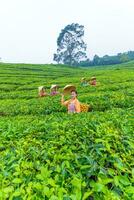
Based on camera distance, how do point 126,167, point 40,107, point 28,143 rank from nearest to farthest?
point 126,167
point 28,143
point 40,107

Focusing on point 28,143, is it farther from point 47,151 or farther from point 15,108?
point 15,108

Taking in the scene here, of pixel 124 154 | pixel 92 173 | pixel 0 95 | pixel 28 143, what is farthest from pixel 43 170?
pixel 0 95

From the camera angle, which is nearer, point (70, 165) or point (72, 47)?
point (70, 165)

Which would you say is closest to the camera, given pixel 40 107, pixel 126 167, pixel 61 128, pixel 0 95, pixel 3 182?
pixel 3 182

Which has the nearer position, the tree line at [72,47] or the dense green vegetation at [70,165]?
the dense green vegetation at [70,165]

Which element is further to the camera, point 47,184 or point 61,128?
point 61,128

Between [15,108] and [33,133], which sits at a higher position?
[33,133]

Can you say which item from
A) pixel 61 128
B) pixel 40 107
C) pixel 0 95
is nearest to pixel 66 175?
pixel 61 128

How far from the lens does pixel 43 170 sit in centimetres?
470

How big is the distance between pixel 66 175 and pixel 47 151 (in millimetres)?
904

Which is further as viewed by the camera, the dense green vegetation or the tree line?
the tree line

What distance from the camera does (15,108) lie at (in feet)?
75.2

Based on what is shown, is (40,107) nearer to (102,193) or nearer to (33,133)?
(33,133)

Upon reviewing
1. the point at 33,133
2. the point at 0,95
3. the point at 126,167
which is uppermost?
the point at 126,167
